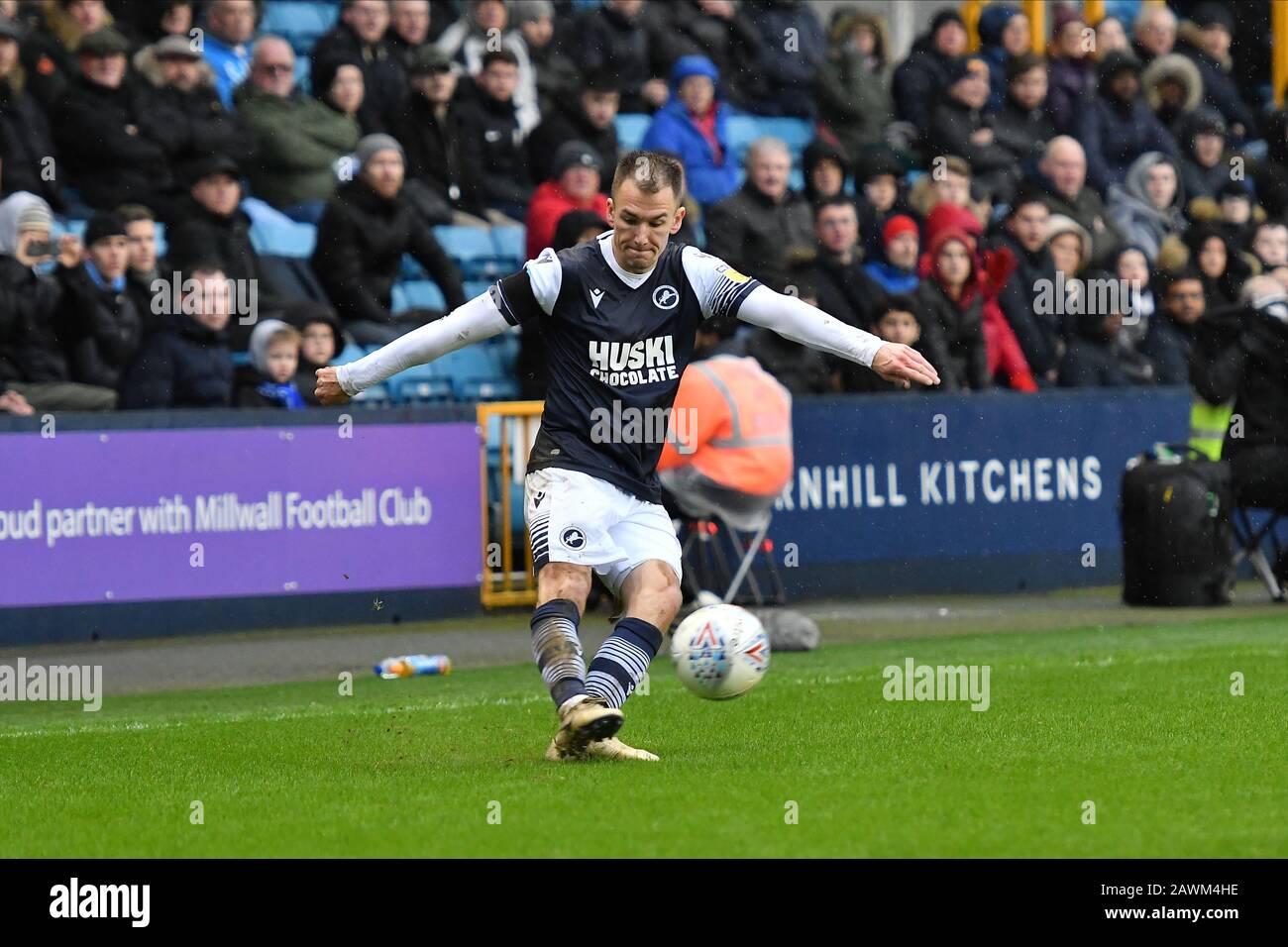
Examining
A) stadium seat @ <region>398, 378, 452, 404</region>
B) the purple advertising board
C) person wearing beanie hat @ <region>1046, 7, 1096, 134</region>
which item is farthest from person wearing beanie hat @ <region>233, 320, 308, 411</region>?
person wearing beanie hat @ <region>1046, 7, 1096, 134</region>

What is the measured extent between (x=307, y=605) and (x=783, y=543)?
3.78m

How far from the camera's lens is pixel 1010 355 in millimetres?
19734

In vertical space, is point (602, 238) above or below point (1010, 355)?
below

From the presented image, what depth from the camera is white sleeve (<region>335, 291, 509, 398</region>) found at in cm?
888

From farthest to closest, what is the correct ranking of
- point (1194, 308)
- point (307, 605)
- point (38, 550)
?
1. point (1194, 308)
2. point (307, 605)
3. point (38, 550)

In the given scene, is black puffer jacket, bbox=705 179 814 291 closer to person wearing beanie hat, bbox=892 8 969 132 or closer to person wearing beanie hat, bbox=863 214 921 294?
person wearing beanie hat, bbox=863 214 921 294

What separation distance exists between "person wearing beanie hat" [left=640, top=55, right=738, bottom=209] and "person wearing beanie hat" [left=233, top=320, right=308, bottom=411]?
474cm

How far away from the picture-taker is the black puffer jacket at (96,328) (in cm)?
1522

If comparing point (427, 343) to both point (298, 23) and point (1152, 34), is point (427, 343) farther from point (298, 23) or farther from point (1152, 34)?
point (1152, 34)

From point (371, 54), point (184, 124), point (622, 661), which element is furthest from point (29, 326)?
point (622, 661)

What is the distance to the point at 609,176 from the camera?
18.5 metres

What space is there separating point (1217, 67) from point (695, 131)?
27.4 ft
